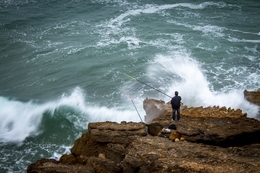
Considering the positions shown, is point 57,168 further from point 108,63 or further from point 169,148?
point 108,63

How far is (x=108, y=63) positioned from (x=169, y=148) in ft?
49.7

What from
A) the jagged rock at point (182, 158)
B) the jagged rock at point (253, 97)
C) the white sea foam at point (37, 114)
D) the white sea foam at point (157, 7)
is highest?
the white sea foam at point (157, 7)

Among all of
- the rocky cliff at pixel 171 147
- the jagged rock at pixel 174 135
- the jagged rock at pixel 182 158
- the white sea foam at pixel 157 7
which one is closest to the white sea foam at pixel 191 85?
the rocky cliff at pixel 171 147

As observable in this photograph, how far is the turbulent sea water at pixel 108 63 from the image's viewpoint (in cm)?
1589

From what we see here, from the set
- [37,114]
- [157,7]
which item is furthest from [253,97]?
[157,7]

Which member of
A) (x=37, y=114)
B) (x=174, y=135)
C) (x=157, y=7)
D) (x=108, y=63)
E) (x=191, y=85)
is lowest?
(x=37, y=114)

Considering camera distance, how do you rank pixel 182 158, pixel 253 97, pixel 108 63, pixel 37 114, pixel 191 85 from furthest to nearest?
pixel 108 63 → pixel 191 85 → pixel 37 114 → pixel 253 97 → pixel 182 158

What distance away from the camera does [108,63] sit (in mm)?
22109

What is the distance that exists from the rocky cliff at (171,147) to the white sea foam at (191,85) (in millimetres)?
4864

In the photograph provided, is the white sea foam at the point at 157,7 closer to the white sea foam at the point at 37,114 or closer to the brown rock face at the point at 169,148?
the white sea foam at the point at 37,114

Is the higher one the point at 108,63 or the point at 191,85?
the point at 108,63

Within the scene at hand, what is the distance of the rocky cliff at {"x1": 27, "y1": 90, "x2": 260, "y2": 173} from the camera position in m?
7.04

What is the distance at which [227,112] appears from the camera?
36.8 ft

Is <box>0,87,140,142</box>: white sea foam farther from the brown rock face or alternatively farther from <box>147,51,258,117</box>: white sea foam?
the brown rock face
